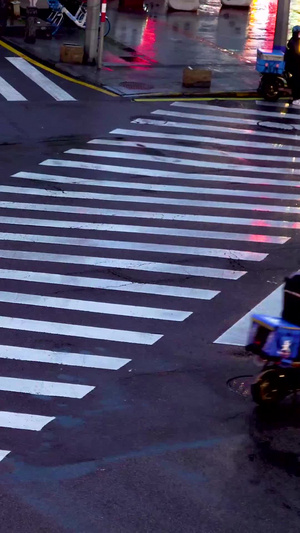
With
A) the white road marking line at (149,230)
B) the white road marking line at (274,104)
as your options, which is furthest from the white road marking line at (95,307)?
the white road marking line at (274,104)

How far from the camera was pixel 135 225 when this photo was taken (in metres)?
15.8

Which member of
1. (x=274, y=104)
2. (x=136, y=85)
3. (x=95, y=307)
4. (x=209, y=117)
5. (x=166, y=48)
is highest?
(x=166, y=48)

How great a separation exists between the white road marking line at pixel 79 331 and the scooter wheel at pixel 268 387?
1.95m

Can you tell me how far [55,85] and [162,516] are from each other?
60.2ft

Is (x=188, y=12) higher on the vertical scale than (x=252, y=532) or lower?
higher

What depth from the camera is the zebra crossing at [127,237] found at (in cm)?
1150

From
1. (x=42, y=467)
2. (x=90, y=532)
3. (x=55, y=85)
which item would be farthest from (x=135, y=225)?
(x=55, y=85)

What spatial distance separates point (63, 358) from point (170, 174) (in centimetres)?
822

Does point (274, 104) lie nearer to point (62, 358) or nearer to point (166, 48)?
point (166, 48)

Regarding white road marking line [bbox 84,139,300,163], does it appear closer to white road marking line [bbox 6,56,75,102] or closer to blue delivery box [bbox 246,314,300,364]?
white road marking line [bbox 6,56,75,102]

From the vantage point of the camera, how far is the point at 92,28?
1053 inches

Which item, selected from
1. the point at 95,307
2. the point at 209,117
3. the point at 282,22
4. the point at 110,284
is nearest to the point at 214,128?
the point at 209,117

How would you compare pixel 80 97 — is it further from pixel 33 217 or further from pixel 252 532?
pixel 252 532

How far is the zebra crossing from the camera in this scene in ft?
37.7
